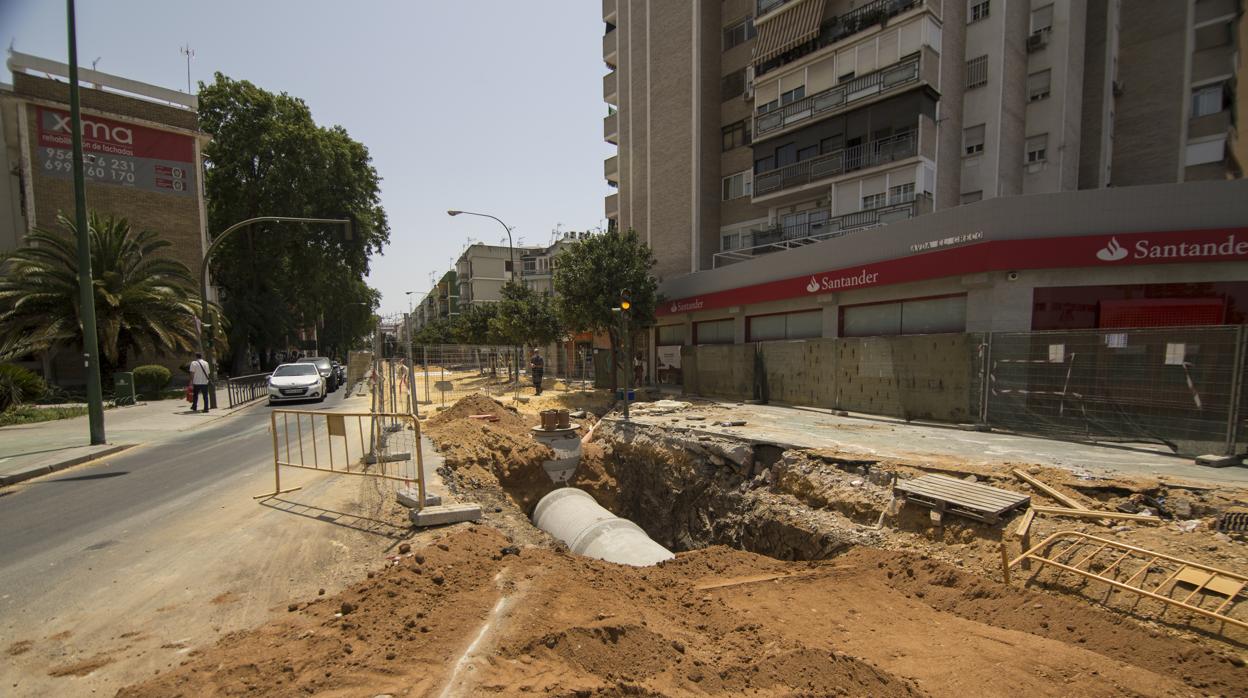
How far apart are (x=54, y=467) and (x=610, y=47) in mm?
32390

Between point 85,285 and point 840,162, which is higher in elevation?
point 840,162

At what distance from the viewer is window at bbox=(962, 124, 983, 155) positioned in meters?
19.4

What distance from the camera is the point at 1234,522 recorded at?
14.5 ft

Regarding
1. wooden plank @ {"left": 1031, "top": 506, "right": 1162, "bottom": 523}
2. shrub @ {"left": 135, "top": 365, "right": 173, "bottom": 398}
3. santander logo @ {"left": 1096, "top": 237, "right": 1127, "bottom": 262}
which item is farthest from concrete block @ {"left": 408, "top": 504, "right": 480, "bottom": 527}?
shrub @ {"left": 135, "top": 365, "right": 173, "bottom": 398}

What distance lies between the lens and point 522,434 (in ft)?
35.8

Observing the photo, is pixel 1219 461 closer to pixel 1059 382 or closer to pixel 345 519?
pixel 1059 382

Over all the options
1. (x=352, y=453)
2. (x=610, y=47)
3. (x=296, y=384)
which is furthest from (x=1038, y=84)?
(x=296, y=384)

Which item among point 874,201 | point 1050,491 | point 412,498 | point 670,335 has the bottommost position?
point 412,498

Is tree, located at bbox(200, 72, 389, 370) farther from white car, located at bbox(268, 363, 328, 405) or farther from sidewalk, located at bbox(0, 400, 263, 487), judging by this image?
sidewalk, located at bbox(0, 400, 263, 487)

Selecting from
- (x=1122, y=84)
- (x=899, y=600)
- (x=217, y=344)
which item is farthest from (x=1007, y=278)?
Answer: (x=217, y=344)

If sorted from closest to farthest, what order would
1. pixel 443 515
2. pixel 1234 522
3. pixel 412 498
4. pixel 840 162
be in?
pixel 1234 522, pixel 443 515, pixel 412 498, pixel 840 162

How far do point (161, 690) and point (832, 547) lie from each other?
242 inches

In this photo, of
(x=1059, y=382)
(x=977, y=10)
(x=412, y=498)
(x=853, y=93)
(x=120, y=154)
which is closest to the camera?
(x=412, y=498)

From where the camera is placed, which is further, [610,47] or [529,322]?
[610,47]
